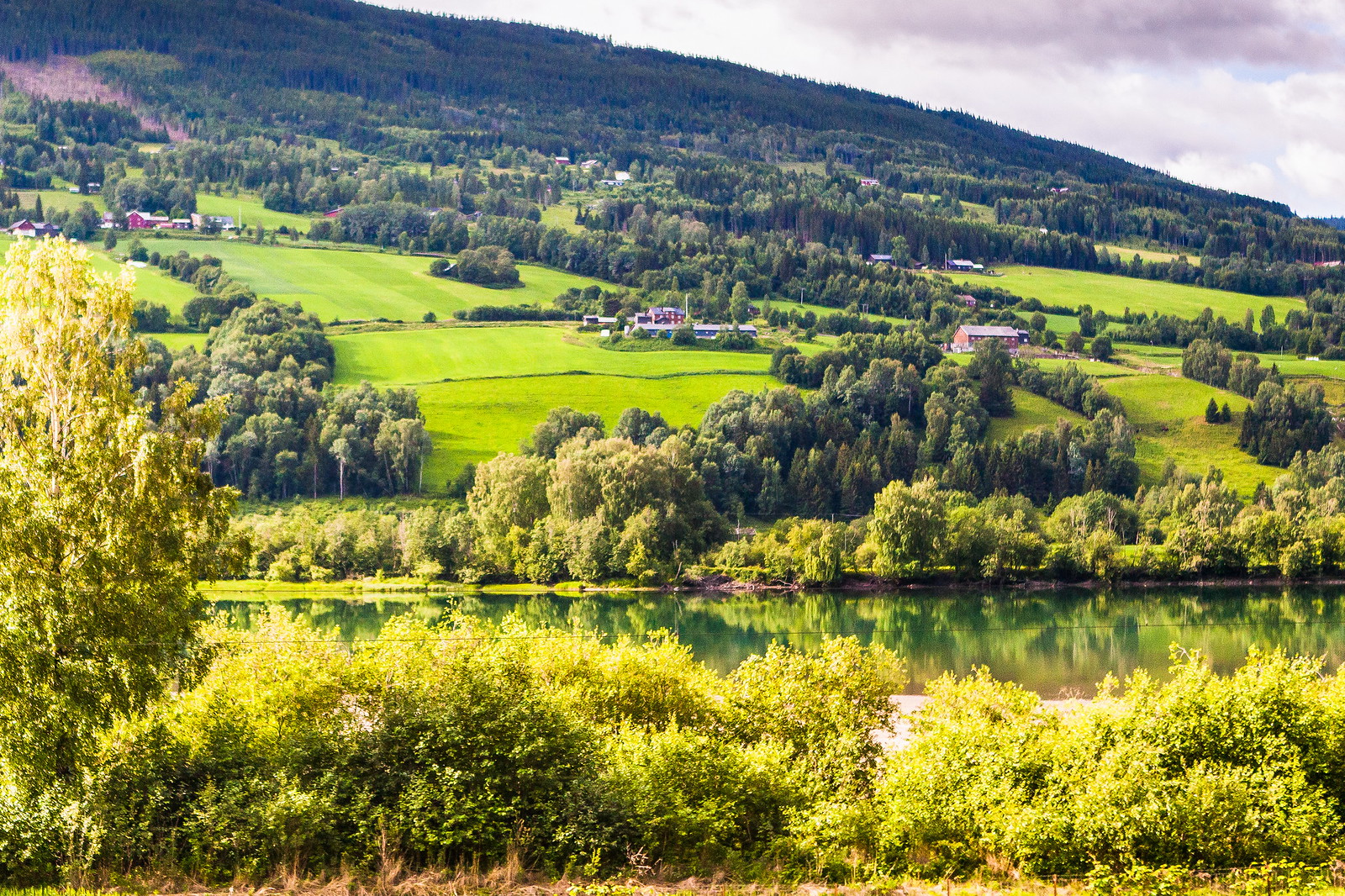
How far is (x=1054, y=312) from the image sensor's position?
180 m

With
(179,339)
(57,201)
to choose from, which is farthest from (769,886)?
(57,201)

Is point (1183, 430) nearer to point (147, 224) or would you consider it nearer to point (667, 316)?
point (667, 316)

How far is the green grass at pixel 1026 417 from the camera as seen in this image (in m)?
129

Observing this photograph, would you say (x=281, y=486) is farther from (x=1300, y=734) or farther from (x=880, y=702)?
(x=1300, y=734)

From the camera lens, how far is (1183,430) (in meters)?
131

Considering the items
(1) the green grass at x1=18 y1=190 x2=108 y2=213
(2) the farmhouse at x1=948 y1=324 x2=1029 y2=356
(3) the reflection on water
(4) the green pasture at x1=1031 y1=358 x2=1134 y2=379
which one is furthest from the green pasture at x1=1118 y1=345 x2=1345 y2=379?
(1) the green grass at x1=18 y1=190 x2=108 y2=213

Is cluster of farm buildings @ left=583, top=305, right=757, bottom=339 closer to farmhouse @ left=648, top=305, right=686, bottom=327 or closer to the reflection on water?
farmhouse @ left=648, top=305, right=686, bottom=327

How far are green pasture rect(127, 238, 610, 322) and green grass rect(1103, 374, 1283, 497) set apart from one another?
249 feet

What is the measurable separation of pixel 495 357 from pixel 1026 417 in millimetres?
57645

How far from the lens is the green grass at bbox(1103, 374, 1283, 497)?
400 feet

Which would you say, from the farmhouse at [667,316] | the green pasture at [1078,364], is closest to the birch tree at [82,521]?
the green pasture at [1078,364]

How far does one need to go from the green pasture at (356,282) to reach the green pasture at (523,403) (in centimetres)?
2989

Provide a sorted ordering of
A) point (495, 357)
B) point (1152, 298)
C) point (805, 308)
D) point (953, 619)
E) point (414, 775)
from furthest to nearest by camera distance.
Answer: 1. point (1152, 298)
2. point (805, 308)
3. point (495, 357)
4. point (953, 619)
5. point (414, 775)

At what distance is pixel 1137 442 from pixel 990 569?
148ft
